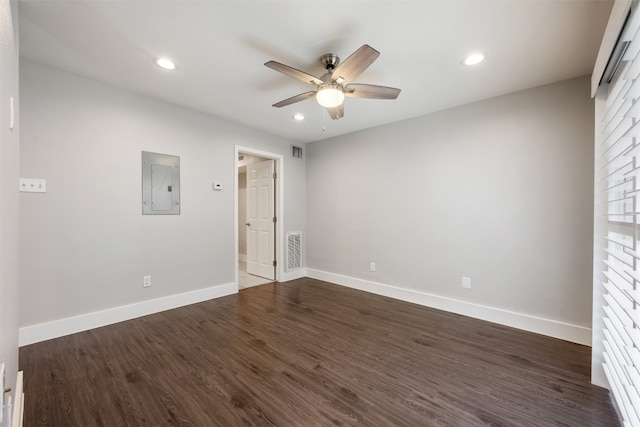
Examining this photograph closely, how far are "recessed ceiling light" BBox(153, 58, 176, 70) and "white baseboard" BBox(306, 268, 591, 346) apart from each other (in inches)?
144

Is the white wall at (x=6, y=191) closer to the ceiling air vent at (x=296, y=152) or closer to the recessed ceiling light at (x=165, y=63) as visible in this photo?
the recessed ceiling light at (x=165, y=63)

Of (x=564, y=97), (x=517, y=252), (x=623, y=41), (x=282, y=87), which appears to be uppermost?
(x=282, y=87)

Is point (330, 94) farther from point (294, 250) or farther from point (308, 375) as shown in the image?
point (294, 250)

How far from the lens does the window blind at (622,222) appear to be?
4.24ft

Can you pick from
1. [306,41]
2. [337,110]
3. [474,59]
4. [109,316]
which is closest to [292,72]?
[306,41]

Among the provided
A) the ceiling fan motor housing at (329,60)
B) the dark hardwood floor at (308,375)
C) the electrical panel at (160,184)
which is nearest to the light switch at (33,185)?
the electrical panel at (160,184)

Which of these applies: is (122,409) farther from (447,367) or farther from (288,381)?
(447,367)

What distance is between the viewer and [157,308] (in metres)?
3.19

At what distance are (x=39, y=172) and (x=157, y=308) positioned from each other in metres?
1.83

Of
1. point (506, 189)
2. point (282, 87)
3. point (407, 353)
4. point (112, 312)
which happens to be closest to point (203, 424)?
point (407, 353)

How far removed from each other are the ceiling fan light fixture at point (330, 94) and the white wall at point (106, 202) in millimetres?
2133

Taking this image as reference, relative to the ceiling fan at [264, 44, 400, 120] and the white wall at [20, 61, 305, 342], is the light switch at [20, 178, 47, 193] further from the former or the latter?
the ceiling fan at [264, 44, 400, 120]

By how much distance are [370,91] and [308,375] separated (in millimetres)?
2380

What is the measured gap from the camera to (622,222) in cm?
165
